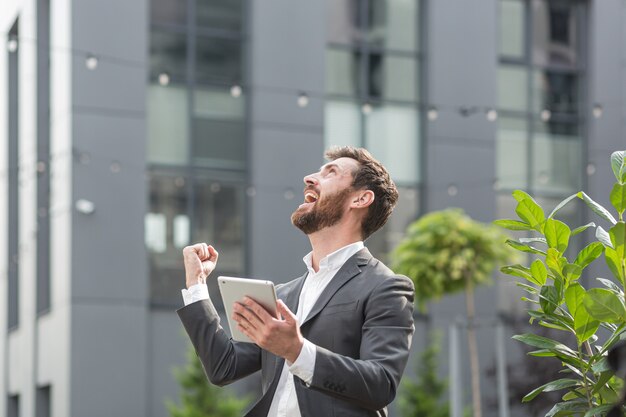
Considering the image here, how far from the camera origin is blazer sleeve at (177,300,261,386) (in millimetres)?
4012

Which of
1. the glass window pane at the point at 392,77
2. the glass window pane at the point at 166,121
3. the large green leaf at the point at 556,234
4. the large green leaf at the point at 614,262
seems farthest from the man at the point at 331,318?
the glass window pane at the point at 392,77

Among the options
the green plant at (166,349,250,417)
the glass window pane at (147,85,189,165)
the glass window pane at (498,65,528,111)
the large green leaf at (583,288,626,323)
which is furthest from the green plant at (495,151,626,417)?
the glass window pane at (498,65,528,111)

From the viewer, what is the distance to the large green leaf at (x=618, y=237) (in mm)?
3373

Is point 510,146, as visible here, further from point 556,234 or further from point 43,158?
point 556,234

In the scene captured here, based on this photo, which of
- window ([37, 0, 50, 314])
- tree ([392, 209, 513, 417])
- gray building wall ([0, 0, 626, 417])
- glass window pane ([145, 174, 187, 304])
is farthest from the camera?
window ([37, 0, 50, 314])

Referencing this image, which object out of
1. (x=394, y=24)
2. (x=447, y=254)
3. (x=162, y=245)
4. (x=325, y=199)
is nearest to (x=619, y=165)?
(x=325, y=199)

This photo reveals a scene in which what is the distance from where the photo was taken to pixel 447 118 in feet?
82.6

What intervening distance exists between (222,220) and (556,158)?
6.78 metres

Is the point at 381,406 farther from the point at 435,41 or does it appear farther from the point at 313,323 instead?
the point at 435,41

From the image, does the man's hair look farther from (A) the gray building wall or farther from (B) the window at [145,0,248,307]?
(B) the window at [145,0,248,307]

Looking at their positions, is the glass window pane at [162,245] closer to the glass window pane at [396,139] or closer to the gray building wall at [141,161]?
the gray building wall at [141,161]

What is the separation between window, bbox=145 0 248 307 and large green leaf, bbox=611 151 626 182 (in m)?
19.0

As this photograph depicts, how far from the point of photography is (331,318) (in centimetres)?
384

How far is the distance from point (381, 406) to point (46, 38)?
21388mm
